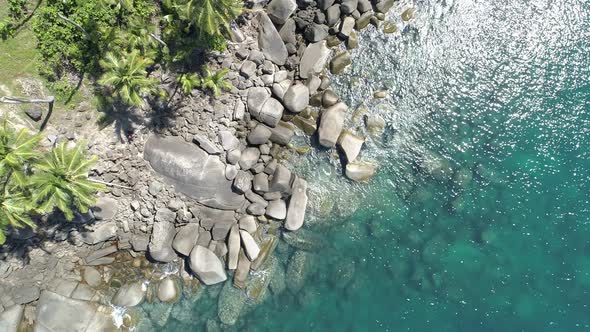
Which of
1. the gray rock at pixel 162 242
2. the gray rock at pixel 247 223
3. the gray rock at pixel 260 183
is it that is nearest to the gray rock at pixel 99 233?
the gray rock at pixel 162 242

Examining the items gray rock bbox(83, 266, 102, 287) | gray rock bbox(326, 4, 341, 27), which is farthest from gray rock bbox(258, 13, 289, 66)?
gray rock bbox(83, 266, 102, 287)

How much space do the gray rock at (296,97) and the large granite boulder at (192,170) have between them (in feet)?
13.2

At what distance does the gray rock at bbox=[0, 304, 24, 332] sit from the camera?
17781 mm

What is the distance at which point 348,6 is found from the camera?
19.9 m

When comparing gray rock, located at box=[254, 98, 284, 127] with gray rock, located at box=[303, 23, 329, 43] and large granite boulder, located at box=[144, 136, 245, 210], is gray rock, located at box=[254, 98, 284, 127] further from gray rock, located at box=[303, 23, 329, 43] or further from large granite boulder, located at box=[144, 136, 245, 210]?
gray rock, located at box=[303, 23, 329, 43]

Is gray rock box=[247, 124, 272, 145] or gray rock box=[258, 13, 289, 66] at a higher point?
gray rock box=[258, 13, 289, 66]

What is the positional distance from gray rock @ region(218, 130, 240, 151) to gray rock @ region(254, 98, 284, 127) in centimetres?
148

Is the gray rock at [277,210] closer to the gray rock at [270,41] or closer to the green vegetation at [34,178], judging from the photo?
the gray rock at [270,41]

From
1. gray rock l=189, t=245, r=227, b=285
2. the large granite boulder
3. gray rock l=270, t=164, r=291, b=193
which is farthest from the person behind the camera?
gray rock l=270, t=164, r=291, b=193

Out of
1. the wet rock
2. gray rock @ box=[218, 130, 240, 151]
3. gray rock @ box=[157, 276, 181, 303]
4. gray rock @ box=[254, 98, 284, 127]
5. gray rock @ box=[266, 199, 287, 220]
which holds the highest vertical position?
gray rock @ box=[254, 98, 284, 127]

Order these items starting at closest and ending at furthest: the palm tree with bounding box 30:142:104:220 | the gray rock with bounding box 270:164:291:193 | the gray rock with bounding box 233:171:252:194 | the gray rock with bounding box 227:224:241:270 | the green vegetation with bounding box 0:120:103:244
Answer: the green vegetation with bounding box 0:120:103:244 < the palm tree with bounding box 30:142:104:220 < the gray rock with bounding box 233:171:252:194 < the gray rock with bounding box 227:224:241:270 < the gray rock with bounding box 270:164:291:193

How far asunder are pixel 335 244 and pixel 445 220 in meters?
5.17

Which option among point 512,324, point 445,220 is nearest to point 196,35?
point 445,220

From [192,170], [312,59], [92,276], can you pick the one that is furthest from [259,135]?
[92,276]
